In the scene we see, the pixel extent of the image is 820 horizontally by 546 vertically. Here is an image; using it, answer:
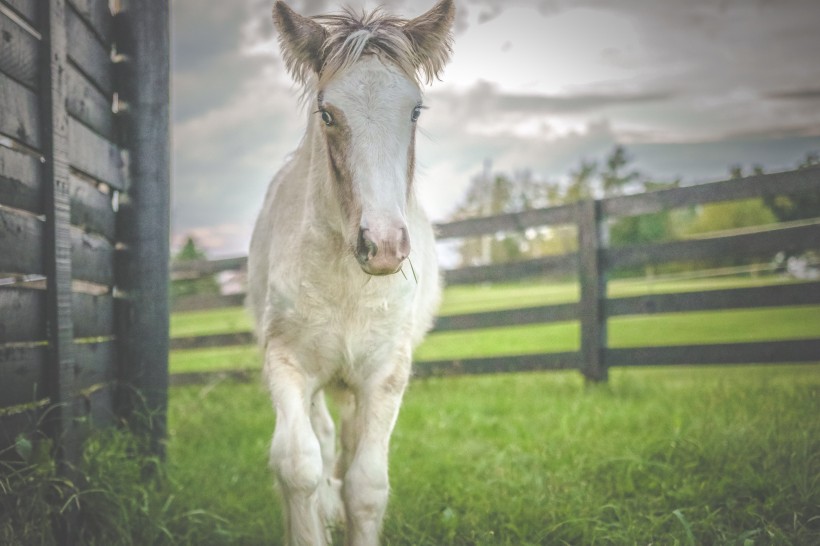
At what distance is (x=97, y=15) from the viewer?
119 inches

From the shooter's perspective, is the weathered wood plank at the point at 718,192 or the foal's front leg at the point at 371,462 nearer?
the foal's front leg at the point at 371,462

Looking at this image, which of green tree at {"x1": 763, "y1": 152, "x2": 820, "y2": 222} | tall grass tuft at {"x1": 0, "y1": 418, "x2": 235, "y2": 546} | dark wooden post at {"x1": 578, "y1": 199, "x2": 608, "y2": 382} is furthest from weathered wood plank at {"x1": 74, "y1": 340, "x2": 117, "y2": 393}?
green tree at {"x1": 763, "y1": 152, "x2": 820, "y2": 222}

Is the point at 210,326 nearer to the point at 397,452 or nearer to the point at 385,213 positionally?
the point at 397,452

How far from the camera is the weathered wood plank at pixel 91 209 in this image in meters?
2.77

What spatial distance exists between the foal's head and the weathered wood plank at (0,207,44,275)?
127 cm

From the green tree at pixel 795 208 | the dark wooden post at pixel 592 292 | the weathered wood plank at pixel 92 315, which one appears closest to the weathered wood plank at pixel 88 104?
the weathered wood plank at pixel 92 315

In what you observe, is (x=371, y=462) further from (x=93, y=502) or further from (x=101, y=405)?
(x=101, y=405)

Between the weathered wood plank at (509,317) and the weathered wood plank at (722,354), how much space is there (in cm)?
64

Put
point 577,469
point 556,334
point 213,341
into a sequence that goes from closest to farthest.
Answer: point 577,469, point 213,341, point 556,334

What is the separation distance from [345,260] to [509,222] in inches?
180

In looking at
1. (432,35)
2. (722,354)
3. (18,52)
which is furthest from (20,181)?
(722,354)

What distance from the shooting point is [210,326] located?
14578mm

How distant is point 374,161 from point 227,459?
8.56ft

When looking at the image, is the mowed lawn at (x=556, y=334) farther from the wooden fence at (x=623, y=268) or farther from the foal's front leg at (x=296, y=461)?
the foal's front leg at (x=296, y=461)
